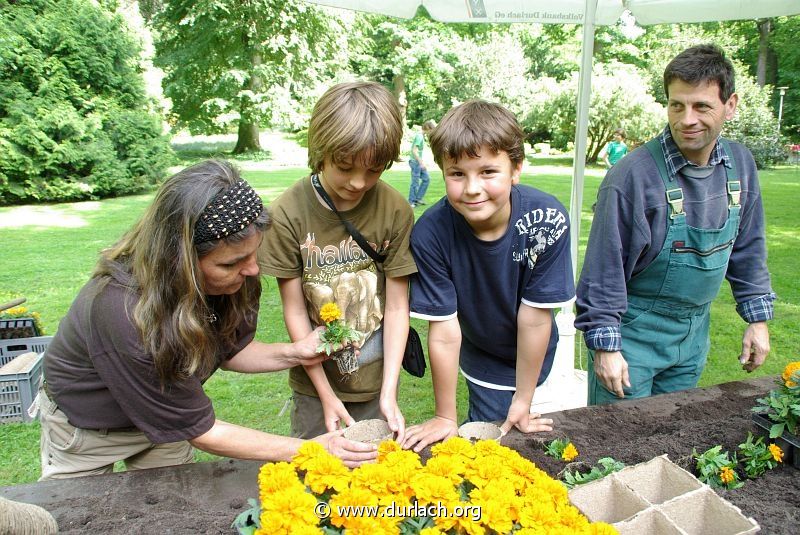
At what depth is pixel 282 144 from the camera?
2755cm

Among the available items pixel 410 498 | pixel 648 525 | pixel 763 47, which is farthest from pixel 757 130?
pixel 410 498

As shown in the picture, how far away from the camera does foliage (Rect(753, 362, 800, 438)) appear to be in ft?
5.58

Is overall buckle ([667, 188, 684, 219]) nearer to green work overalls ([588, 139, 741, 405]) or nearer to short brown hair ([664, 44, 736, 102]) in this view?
green work overalls ([588, 139, 741, 405])

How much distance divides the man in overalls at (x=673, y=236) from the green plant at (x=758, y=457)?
0.44 m

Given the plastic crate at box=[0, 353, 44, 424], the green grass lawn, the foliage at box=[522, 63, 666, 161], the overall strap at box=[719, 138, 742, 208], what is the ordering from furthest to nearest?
the foliage at box=[522, 63, 666, 161]
the green grass lawn
the plastic crate at box=[0, 353, 44, 424]
the overall strap at box=[719, 138, 742, 208]

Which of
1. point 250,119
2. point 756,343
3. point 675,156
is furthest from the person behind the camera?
point 250,119

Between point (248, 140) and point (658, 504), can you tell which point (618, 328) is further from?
point (248, 140)

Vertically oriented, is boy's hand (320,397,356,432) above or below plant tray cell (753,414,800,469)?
below

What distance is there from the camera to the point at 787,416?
1.72 meters

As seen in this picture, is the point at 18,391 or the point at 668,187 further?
the point at 18,391

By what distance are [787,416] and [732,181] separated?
873 millimetres

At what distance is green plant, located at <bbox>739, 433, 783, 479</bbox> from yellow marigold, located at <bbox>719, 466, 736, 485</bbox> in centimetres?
9

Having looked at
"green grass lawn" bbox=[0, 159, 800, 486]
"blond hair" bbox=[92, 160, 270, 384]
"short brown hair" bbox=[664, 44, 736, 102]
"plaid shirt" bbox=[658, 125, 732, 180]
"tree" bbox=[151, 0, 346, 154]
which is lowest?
"green grass lawn" bbox=[0, 159, 800, 486]

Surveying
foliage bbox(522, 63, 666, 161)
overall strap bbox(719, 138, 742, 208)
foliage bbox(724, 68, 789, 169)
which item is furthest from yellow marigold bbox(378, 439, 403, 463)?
foliage bbox(724, 68, 789, 169)
